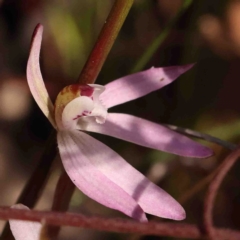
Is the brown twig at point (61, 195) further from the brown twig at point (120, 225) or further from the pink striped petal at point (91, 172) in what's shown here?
the brown twig at point (120, 225)

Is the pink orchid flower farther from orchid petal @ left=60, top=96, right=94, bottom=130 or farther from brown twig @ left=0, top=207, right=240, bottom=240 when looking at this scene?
brown twig @ left=0, top=207, right=240, bottom=240

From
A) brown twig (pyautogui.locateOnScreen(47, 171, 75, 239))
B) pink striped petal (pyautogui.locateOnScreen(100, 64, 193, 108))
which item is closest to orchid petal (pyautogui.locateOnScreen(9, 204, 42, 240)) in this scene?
brown twig (pyautogui.locateOnScreen(47, 171, 75, 239))

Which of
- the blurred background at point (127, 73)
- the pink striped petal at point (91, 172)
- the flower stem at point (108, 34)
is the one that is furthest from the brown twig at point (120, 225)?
the blurred background at point (127, 73)

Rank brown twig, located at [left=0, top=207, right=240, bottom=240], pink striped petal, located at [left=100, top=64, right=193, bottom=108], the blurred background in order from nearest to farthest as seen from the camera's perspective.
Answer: brown twig, located at [left=0, top=207, right=240, bottom=240]
pink striped petal, located at [left=100, top=64, right=193, bottom=108]
the blurred background

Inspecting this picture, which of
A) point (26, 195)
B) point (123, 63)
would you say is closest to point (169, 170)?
point (123, 63)

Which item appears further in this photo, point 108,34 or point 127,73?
point 127,73

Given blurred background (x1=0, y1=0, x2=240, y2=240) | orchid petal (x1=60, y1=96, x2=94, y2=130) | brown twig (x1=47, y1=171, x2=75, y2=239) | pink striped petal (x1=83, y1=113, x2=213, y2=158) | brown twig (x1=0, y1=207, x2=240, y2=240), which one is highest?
blurred background (x1=0, y1=0, x2=240, y2=240)

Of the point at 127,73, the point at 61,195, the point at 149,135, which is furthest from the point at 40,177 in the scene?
the point at 127,73

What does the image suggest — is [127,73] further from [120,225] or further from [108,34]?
[120,225]
